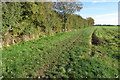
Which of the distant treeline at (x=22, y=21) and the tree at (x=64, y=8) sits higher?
the tree at (x=64, y=8)

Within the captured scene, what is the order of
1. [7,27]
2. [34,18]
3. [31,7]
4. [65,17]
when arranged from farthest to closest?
1. [65,17]
2. [34,18]
3. [31,7]
4. [7,27]

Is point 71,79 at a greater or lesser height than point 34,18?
lesser

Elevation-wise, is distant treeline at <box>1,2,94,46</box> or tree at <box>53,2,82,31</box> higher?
tree at <box>53,2,82,31</box>

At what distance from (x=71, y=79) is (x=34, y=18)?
36.4 feet

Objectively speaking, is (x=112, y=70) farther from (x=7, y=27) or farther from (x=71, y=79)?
(x=7, y=27)

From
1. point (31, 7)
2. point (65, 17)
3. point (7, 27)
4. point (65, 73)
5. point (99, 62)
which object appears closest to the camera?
point (65, 73)

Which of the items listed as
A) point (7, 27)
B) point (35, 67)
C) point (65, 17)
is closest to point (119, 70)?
point (35, 67)

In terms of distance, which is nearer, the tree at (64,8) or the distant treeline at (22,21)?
the distant treeline at (22,21)

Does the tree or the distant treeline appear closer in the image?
the distant treeline

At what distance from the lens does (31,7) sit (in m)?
12.9

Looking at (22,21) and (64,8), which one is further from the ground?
(64,8)

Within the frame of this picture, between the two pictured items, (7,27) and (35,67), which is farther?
(7,27)

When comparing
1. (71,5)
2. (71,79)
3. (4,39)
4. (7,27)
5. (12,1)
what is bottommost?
(71,79)

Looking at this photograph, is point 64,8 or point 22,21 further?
point 64,8
